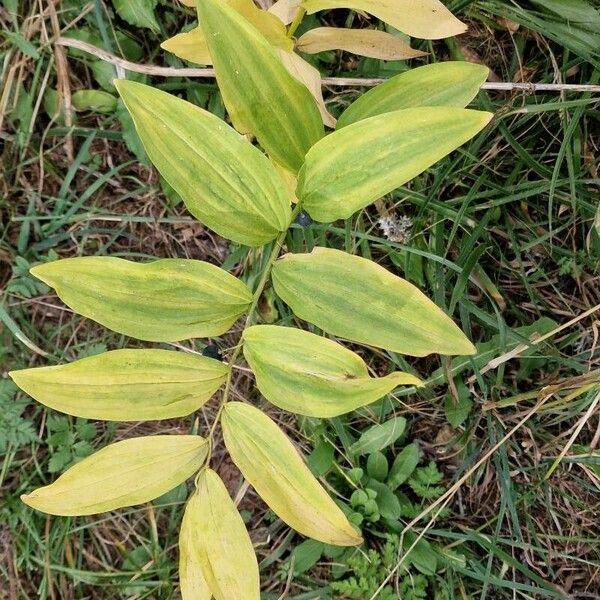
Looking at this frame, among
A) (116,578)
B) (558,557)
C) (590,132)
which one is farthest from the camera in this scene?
(116,578)

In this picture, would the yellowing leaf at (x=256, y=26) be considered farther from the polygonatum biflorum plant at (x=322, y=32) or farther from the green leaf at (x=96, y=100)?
the green leaf at (x=96, y=100)

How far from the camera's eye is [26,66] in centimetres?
137

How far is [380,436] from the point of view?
1.29 m

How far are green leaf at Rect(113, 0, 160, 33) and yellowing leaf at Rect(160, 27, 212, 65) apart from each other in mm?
364

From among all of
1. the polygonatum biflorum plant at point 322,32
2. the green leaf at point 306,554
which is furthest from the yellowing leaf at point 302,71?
the green leaf at point 306,554

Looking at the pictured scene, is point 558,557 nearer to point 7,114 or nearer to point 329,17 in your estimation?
point 329,17

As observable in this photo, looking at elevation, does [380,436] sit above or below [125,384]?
below

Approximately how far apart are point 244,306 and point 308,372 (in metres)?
0.14

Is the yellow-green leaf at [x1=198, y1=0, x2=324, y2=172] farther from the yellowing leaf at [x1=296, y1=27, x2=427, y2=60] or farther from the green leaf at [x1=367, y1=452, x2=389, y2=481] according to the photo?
the green leaf at [x1=367, y1=452, x2=389, y2=481]

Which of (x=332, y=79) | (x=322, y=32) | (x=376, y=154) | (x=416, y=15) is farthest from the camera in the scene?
(x=332, y=79)

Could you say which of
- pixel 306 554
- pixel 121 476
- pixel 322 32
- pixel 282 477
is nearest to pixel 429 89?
pixel 322 32

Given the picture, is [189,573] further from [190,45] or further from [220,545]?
[190,45]

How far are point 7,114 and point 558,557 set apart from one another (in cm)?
141

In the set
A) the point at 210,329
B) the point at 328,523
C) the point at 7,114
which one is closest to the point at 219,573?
the point at 328,523
